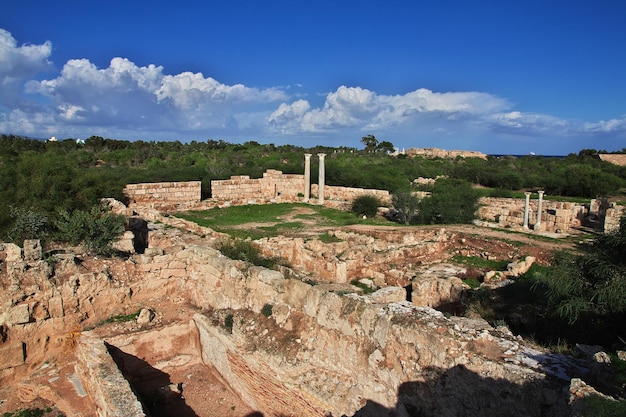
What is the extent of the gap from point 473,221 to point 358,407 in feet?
55.0

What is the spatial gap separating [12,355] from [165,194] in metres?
15.9

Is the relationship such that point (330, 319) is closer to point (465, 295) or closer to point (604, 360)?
point (604, 360)

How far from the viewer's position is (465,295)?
10297 millimetres

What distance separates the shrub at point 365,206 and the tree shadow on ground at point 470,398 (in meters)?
17.1

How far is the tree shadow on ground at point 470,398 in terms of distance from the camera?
3689mm

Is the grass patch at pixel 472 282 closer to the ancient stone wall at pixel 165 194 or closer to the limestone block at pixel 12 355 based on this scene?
the limestone block at pixel 12 355

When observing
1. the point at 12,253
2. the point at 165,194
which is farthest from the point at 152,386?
the point at 165,194

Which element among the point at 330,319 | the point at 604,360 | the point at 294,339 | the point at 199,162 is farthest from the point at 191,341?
the point at 199,162

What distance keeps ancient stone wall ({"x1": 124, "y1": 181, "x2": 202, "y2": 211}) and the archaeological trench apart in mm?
11800

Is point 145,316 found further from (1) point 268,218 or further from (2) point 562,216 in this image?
(2) point 562,216

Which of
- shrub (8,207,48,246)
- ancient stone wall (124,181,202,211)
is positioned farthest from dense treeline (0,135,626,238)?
shrub (8,207,48,246)

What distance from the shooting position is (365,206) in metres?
21.8

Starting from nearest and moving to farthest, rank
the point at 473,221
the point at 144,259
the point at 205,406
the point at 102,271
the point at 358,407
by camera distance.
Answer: the point at 358,407
the point at 205,406
the point at 102,271
the point at 144,259
the point at 473,221

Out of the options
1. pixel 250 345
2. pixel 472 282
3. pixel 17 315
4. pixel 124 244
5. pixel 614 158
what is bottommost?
pixel 472 282
